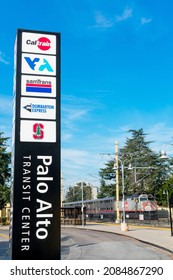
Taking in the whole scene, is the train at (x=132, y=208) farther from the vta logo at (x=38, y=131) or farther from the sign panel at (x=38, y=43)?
the sign panel at (x=38, y=43)

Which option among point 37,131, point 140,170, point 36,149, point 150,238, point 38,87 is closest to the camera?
point 36,149

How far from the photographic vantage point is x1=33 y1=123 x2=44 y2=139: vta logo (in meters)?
7.52

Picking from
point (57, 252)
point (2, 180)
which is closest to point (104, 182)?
point (2, 180)

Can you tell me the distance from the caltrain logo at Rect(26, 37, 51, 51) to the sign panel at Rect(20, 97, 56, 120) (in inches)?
48.5

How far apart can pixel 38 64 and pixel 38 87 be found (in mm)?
551

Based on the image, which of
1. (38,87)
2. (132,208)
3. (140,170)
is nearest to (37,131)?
(38,87)

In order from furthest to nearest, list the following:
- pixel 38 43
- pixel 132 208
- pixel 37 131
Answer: pixel 132 208
pixel 38 43
pixel 37 131

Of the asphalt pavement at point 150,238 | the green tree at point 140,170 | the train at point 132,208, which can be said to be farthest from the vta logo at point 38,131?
the green tree at point 140,170

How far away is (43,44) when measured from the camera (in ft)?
25.8

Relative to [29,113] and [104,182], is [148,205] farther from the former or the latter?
[104,182]

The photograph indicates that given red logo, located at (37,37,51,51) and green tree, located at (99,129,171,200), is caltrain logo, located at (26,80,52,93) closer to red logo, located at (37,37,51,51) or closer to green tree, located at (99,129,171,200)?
red logo, located at (37,37,51,51)

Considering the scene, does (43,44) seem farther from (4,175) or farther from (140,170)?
(140,170)
